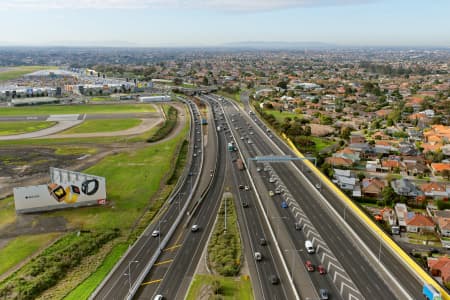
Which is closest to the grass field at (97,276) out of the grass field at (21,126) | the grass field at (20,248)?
the grass field at (20,248)

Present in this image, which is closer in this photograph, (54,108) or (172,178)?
(172,178)

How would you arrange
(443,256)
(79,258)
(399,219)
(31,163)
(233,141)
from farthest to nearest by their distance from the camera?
(233,141)
(31,163)
(399,219)
(443,256)
(79,258)

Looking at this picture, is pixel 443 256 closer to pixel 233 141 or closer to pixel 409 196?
pixel 409 196

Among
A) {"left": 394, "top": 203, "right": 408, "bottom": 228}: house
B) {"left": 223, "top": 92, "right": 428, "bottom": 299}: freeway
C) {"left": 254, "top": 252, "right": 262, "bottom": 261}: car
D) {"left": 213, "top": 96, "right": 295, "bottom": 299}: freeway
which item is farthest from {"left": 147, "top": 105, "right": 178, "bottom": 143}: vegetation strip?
{"left": 394, "top": 203, "right": 408, "bottom": 228}: house

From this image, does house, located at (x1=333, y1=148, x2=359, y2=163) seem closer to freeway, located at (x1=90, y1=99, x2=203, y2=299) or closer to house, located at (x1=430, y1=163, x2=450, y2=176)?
house, located at (x1=430, y1=163, x2=450, y2=176)

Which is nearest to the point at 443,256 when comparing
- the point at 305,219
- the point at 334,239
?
the point at 334,239

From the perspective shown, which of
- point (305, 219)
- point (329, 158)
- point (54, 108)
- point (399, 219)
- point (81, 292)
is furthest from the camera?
point (54, 108)

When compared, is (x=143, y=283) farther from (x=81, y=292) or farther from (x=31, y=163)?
(x=31, y=163)

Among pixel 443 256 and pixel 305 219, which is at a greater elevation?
pixel 305 219
